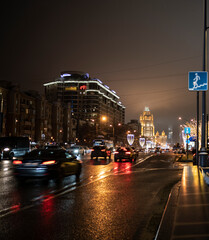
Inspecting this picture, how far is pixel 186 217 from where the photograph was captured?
6.62 metres

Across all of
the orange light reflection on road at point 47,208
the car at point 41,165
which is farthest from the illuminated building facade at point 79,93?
the orange light reflection on road at point 47,208

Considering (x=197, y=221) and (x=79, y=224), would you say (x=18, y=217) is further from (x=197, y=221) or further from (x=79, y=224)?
(x=197, y=221)

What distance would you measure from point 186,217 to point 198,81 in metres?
12.8

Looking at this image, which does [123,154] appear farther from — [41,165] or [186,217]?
[186,217]

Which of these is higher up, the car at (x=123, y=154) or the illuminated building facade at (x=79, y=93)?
the illuminated building facade at (x=79, y=93)

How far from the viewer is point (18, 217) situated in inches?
278

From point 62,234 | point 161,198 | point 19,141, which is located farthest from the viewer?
point 19,141

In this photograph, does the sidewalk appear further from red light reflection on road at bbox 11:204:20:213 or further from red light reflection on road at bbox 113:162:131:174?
red light reflection on road at bbox 113:162:131:174

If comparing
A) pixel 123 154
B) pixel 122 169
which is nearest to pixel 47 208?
pixel 122 169

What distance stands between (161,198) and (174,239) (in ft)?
16.5

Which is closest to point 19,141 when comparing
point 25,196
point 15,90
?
point 25,196

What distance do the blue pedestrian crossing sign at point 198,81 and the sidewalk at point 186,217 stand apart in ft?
30.5

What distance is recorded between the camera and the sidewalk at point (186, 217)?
17.6ft

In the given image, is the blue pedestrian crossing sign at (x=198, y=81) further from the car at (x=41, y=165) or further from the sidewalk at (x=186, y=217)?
the sidewalk at (x=186, y=217)
